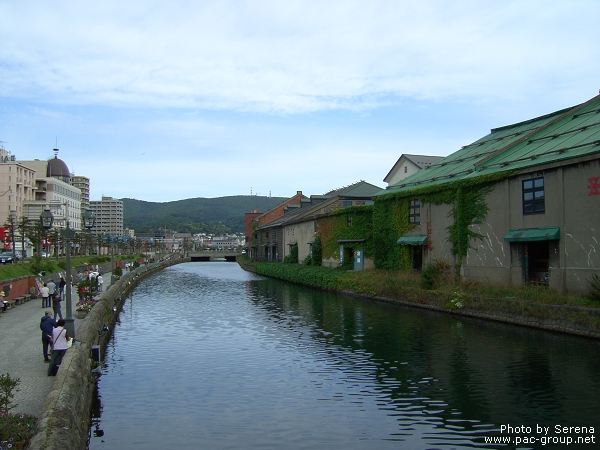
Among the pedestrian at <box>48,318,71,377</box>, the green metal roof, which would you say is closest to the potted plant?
the pedestrian at <box>48,318,71,377</box>

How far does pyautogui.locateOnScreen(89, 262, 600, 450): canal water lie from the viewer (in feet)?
38.3

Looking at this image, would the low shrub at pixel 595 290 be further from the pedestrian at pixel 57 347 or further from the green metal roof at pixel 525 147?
the pedestrian at pixel 57 347

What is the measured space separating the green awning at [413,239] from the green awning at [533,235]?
8.61m

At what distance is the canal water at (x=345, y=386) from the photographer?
11.7 metres

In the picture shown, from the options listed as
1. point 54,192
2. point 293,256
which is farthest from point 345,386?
point 54,192

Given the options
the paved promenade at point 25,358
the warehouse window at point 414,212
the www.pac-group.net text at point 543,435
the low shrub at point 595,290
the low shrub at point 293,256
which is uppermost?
the warehouse window at point 414,212

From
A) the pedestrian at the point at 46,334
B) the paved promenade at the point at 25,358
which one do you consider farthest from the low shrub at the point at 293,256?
the pedestrian at the point at 46,334

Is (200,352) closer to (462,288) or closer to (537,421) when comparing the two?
(537,421)

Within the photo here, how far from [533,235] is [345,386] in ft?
51.2

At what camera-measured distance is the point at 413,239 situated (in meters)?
38.1

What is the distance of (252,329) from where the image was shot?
84.9 feet

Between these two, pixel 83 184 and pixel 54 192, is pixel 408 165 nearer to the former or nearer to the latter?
pixel 54 192

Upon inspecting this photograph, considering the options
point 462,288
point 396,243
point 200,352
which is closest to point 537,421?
point 200,352

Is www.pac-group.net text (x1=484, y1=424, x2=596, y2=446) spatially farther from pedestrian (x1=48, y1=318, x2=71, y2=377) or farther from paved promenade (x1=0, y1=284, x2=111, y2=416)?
pedestrian (x1=48, y1=318, x2=71, y2=377)
